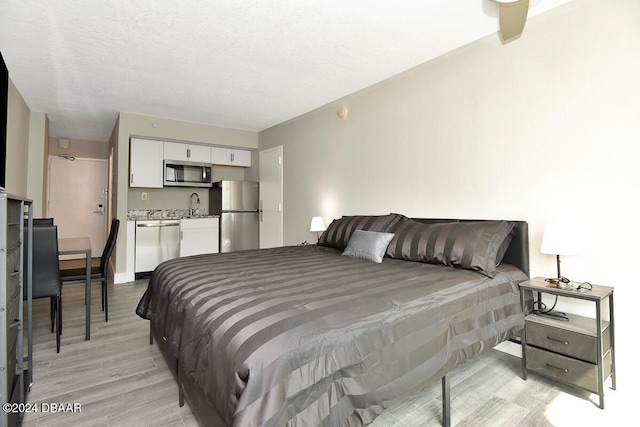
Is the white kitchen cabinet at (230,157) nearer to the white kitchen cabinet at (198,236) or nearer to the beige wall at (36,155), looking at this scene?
the white kitchen cabinet at (198,236)

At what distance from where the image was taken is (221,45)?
9.05 ft

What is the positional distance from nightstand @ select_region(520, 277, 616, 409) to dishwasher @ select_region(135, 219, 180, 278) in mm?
4909

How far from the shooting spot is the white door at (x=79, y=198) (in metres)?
6.50

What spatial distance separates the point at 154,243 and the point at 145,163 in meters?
1.28

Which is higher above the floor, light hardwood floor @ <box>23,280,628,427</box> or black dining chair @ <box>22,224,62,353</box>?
black dining chair @ <box>22,224,62,353</box>

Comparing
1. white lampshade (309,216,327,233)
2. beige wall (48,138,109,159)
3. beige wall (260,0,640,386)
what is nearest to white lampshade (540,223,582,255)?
beige wall (260,0,640,386)

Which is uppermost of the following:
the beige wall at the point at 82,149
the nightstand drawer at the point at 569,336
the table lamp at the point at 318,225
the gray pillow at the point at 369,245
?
the beige wall at the point at 82,149

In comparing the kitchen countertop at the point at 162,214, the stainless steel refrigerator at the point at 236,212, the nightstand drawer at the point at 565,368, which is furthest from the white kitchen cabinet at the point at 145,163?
the nightstand drawer at the point at 565,368

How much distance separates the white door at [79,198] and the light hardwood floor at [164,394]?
4750 millimetres

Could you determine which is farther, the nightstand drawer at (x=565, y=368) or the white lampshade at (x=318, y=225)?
the white lampshade at (x=318, y=225)

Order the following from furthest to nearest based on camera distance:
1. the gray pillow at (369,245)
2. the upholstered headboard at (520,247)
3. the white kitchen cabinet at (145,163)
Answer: the white kitchen cabinet at (145,163), the gray pillow at (369,245), the upholstered headboard at (520,247)

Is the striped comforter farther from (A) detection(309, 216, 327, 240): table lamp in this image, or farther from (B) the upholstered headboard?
(A) detection(309, 216, 327, 240): table lamp

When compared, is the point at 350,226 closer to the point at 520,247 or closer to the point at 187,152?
the point at 520,247

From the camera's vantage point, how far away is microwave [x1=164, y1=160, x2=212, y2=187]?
5.29 meters
